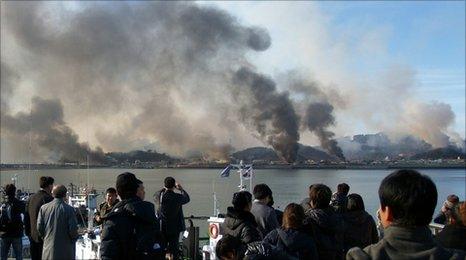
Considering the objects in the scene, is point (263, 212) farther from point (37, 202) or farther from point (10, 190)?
point (10, 190)

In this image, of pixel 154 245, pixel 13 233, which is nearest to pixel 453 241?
pixel 154 245

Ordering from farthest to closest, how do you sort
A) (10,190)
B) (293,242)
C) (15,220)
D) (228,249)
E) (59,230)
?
(15,220)
(10,190)
(59,230)
(293,242)
(228,249)

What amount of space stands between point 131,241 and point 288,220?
1.43 metres

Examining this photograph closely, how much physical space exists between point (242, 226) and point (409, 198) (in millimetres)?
3331

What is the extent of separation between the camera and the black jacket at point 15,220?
9273 mm

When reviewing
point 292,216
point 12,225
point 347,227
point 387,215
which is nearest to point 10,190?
point 12,225

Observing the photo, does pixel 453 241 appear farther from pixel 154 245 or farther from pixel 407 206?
pixel 154 245

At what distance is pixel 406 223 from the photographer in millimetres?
2457

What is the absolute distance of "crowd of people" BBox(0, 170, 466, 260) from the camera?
8.11ft

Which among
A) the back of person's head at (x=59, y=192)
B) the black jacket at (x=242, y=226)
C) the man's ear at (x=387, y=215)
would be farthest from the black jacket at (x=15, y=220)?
the man's ear at (x=387, y=215)

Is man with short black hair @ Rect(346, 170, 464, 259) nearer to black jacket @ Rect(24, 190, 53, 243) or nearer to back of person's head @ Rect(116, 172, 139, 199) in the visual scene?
back of person's head @ Rect(116, 172, 139, 199)

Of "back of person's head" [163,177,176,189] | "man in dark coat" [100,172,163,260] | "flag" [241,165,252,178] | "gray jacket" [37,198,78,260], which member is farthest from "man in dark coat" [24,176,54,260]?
"flag" [241,165,252,178]

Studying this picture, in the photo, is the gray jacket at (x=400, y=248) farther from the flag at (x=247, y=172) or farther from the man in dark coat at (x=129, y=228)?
the flag at (x=247, y=172)

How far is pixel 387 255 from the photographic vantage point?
2.44m
